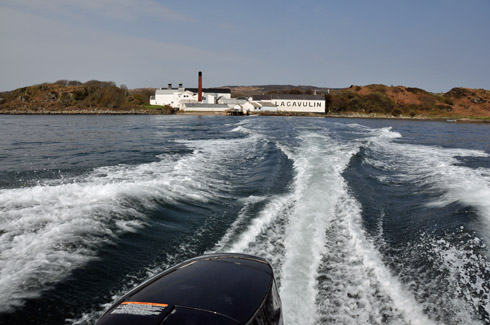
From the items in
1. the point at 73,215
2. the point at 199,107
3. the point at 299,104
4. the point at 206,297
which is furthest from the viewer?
the point at 299,104

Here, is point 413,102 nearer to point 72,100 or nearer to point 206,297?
point 72,100

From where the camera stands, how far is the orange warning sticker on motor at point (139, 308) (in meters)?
2.06

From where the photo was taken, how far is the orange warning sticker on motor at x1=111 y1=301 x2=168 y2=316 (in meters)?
2.06

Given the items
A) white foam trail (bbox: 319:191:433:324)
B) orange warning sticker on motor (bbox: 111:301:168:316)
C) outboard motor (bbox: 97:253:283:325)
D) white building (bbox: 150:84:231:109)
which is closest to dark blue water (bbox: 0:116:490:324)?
white foam trail (bbox: 319:191:433:324)

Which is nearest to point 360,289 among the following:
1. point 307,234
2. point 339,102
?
point 307,234

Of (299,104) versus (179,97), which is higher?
(179,97)

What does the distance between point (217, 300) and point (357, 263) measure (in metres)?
3.56

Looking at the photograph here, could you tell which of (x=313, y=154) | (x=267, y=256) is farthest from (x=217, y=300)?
(x=313, y=154)

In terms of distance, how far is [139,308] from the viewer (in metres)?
2.12

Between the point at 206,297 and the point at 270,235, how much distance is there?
4.03 metres

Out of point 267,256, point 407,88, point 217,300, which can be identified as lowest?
point 267,256

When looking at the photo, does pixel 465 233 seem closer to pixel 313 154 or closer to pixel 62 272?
pixel 62 272

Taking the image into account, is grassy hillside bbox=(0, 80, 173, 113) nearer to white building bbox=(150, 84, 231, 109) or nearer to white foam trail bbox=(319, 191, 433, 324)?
white building bbox=(150, 84, 231, 109)

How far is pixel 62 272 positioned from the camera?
4535 mm
